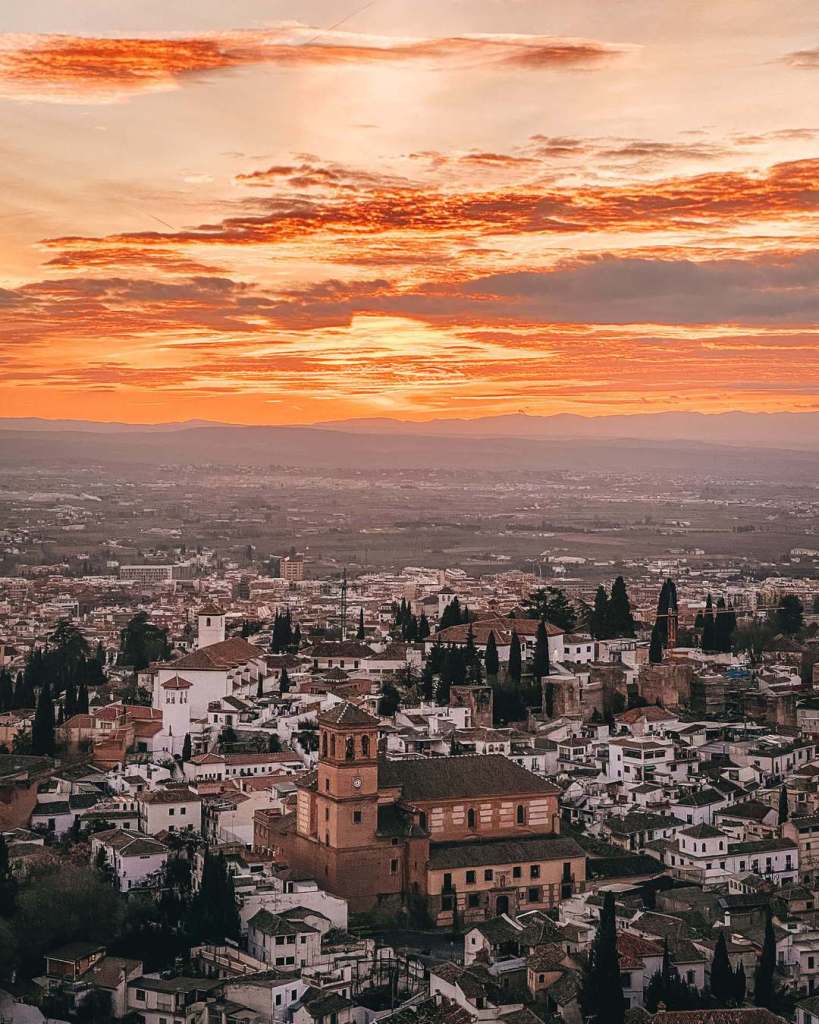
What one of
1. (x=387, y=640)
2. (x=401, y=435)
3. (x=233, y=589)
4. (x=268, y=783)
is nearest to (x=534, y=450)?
(x=401, y=435)

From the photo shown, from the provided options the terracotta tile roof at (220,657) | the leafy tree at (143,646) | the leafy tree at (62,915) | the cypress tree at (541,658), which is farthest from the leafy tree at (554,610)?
the leafy tree at (62,915)

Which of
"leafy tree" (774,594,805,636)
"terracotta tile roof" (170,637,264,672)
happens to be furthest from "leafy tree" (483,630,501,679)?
"leafy tree" (774,594,805,636)

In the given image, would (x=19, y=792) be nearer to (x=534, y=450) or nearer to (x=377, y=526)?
Answer: (x=377, y=526)

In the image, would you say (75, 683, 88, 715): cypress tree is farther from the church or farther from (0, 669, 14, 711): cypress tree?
the church

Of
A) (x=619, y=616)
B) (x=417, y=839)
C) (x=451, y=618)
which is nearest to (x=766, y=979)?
(x=417, y=839)

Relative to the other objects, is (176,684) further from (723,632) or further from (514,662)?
(723,632)

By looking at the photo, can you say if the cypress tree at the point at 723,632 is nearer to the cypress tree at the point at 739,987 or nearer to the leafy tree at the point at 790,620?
the leafy tree at the point at 790,620
